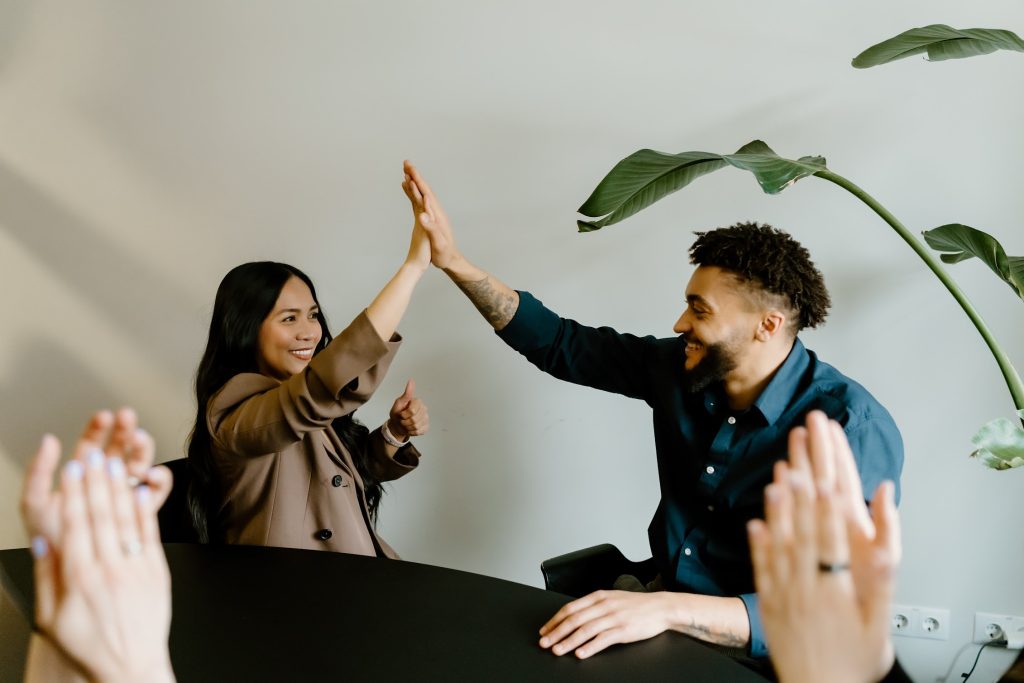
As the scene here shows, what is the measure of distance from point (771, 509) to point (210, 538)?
4.91ft

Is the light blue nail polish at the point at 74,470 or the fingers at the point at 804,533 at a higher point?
the light blue nail polish at the point at 74,470

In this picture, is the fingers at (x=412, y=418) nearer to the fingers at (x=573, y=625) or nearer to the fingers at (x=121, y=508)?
the fingers at (x=573, y=625)

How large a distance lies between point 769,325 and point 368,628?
40.5 inches

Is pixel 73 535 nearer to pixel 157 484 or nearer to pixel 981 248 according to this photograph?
pixel 157 484

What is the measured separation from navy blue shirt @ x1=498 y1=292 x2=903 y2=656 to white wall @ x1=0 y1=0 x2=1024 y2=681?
0.38 m

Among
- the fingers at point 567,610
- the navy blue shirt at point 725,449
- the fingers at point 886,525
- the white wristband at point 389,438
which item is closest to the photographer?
the fingers at point 886,525

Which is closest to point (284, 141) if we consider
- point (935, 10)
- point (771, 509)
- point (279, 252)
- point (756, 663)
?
point (279, 252)

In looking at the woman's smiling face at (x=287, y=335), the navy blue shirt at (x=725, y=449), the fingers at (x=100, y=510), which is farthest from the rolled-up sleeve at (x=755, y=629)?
the fingers at (x=100, y=510)

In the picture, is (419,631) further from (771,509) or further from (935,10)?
(935,10)

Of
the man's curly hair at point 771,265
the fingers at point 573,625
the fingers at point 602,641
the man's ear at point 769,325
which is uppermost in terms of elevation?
the man's curly hair at point 771,265

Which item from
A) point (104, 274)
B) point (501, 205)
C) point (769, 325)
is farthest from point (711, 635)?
point (104, 274)

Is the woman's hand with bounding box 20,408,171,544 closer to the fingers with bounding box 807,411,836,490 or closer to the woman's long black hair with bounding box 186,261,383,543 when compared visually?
the fingers with bounding box 807,411,836,490

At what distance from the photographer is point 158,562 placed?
31.0 inches

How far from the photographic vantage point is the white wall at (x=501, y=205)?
2133 millimetres
